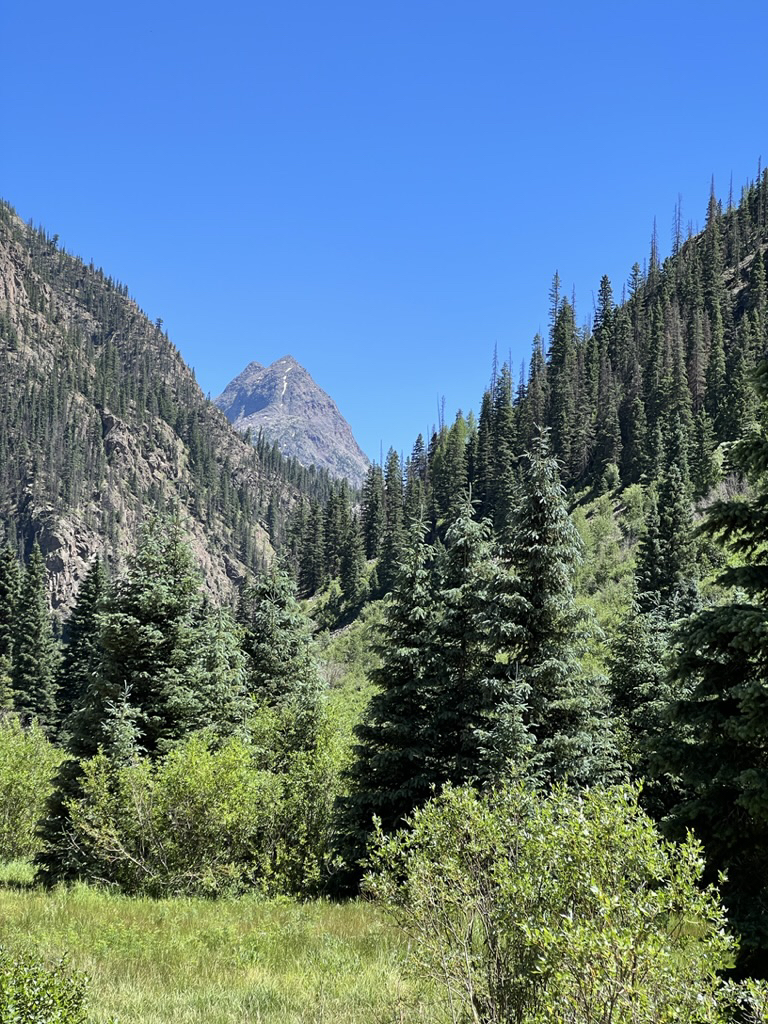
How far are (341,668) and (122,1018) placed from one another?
55.4m

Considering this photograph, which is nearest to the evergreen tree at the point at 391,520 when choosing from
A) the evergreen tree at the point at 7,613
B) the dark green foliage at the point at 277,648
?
the evergreen tree at the point at 7,613

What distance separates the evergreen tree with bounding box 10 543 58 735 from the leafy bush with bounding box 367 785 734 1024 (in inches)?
1961

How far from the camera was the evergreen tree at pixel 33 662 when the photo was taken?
4916 centimetres

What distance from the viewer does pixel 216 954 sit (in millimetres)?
8961

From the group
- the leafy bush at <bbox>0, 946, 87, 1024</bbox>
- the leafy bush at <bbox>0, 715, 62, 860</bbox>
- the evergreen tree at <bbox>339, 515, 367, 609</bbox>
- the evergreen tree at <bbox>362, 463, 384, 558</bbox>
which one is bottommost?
the leafy bush at <bbox>0, 715, 62, 860</bbox>

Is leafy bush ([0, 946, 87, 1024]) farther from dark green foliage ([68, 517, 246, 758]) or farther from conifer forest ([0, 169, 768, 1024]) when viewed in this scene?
dark green foliage ([68, 517, 246, 758])

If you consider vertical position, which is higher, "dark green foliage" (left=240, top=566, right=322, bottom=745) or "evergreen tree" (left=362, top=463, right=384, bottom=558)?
"evergreen tree" (left=362, top=463, right=384, bottom=558)

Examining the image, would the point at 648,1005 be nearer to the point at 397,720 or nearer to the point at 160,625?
the point at 397,720

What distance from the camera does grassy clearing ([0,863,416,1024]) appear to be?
6812 millimetres

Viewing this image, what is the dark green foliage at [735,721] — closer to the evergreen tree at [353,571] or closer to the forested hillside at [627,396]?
the forested hillside at [627,396]

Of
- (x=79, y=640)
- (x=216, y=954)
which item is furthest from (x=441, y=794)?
(x=79, y=640)

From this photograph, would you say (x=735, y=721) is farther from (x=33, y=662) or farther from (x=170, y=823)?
(x=33, y=662)

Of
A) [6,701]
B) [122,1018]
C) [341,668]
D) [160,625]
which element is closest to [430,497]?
[341,668]

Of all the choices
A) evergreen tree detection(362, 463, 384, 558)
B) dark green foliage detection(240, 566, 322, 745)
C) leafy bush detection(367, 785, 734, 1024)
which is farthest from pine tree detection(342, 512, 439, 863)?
evergreen tree detection(362, 463, 384, 558)
